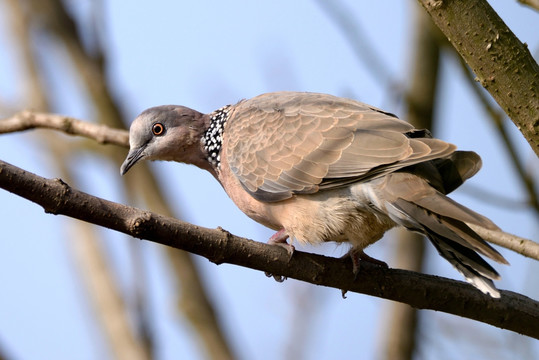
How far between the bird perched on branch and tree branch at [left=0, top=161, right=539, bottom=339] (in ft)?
0.54

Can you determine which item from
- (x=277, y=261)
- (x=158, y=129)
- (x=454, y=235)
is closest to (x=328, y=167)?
(x=277, y=261)

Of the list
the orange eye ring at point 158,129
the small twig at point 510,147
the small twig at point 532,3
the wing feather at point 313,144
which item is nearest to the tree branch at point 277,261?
the wing feather at point 313,144

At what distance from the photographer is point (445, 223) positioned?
3.39 meters

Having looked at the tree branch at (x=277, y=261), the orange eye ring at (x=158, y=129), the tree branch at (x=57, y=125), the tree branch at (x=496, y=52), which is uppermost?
the tree branch at (x=496, y=52)

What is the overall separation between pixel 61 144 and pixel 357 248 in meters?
5.36

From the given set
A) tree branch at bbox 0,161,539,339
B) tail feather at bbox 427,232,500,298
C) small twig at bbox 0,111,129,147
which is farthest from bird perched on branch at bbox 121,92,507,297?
small twig at bbox 0,111,129,147

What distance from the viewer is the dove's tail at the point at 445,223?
3219 millimetres

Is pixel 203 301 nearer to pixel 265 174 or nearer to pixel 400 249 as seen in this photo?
pixel 400 249

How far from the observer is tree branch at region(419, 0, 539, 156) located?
3086mm

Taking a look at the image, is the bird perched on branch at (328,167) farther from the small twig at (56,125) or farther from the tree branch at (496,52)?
the tree branch at (496,52)

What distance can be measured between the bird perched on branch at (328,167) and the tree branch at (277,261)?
17cm

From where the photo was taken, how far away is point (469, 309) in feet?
11.9

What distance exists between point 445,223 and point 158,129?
2534 mm

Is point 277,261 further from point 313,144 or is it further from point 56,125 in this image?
point 56,125
